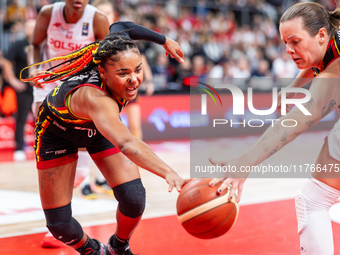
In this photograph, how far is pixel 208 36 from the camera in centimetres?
1323

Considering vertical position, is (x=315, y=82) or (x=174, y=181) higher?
(x=315, y=82)

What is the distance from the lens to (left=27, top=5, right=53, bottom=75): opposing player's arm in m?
4.13

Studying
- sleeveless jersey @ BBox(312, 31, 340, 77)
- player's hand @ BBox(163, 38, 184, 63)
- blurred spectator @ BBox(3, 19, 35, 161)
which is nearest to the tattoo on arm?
sleeveless jersey @ BBox(312, 31, 340, 77)

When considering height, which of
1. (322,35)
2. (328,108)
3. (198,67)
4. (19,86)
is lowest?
(198,67)

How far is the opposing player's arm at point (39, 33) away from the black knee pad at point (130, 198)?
1.72 m

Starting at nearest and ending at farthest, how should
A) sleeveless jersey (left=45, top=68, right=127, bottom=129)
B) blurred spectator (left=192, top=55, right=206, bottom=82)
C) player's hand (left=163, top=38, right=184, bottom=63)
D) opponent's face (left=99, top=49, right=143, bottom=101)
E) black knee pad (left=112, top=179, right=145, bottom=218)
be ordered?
1. opponent's face (left=99, top=49, right=143, bottom=101)
2. sleeveless jersey (left=45, top=68, right=127, bottom=129)
3. black knee pad (left=112, top=179, right=145, bottom=218)
4. player's hand (left=163, top=38, right=184, bottom=63)
5. blurred spectator (left=192, top=55, right=206, bottom=82)

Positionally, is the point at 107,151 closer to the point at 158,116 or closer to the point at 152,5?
the point at 158,116

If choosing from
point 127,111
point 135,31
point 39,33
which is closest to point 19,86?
point 127,111

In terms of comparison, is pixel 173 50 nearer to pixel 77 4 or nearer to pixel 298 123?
pixel 77 4

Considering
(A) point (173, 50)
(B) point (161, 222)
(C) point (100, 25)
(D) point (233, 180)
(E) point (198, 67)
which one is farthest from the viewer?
(E) point (198, 67)

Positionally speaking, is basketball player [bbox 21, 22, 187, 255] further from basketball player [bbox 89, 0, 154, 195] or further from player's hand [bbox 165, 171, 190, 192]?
basketball player [bbox 89, 0, 154, 195]

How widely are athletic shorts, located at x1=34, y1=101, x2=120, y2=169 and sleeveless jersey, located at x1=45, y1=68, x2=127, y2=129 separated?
0.17 feet

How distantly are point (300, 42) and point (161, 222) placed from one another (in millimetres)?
2476

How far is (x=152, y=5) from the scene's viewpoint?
13.0 metres
